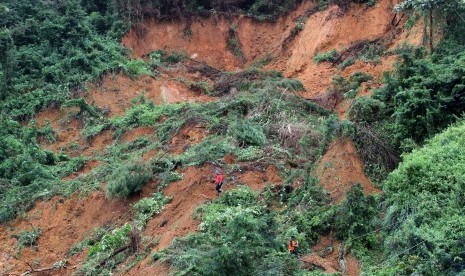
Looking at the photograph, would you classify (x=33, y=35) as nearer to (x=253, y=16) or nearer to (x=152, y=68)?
(x=152, y=68)

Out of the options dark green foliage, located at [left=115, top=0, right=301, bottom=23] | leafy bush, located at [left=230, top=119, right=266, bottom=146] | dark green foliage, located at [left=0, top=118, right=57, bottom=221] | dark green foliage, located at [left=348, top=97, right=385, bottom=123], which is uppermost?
dark green foliage, located at [left=115, top=0, right=301, bottom=23]

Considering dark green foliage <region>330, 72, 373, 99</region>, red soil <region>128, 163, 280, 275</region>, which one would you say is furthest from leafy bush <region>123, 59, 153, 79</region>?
red soil <region>128, 163, 280, 275</region>

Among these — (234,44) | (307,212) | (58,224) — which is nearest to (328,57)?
(234,44)

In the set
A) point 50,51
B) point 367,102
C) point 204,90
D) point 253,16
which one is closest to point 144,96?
point 204,90

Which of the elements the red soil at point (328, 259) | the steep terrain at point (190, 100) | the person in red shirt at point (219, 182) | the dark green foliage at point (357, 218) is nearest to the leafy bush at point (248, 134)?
the steep terrain at point (190, 100)

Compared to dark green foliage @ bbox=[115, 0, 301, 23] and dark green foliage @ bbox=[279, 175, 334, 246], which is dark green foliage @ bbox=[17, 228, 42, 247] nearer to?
dark green foliage @ bbox=[279, 175, 334, 246]

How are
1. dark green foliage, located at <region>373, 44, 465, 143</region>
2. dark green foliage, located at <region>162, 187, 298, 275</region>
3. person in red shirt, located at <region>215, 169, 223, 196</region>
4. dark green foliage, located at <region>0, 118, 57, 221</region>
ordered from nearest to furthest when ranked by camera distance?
1. dark green foliage, located at <region>162, 187, 298, 275</region>
2. person in red shirt, located at <region>215, 169, 223, 196</region>
3. dark green foliage, located at <region>373, 44, 465, 143</region>
4. dark green foliage, located at <region>0, 118, 57, 221</region>

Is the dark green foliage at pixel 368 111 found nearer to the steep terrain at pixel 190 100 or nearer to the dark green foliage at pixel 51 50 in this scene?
the steep terrain at pixel 190 100
